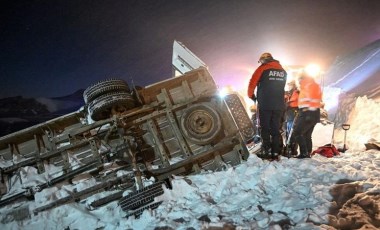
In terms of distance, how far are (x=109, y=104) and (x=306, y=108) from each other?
386cm

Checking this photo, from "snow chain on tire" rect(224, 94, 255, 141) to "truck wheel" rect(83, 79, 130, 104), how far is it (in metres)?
2.13

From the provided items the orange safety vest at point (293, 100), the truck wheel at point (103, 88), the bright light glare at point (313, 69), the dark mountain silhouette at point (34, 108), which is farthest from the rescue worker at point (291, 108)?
the dark mountain silhouette at point (34, 108)

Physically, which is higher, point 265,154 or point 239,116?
point 239,116

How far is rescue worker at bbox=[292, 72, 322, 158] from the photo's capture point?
20.9 ft

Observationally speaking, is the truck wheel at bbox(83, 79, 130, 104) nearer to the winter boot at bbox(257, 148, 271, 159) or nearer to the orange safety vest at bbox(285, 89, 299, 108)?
the winter boot at bbox(257, 148, 271, 159)

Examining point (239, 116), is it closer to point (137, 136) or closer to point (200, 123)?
point (200, 123)

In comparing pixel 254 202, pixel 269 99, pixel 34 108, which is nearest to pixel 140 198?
pixel 254 202

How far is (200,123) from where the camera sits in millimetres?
6336

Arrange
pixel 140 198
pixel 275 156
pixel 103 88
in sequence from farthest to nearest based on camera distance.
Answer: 1. pixel 103 88
2. pixel 275 156
3. pixel 140 198

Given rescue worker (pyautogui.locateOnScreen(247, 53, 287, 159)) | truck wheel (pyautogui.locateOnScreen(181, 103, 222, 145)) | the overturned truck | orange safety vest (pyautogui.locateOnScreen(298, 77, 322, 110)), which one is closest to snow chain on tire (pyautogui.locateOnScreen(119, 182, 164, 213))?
the overturned truck

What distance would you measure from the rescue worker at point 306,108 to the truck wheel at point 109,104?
3372 mm

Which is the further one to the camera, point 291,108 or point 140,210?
point 291,108

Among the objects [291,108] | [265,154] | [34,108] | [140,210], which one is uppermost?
[34,108]

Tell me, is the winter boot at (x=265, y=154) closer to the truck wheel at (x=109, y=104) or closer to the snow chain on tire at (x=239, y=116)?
the snow chain on tire at (x=239, y=116)
